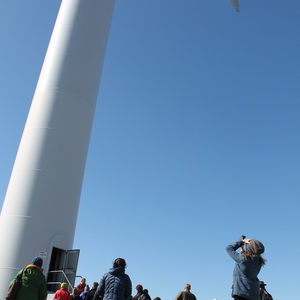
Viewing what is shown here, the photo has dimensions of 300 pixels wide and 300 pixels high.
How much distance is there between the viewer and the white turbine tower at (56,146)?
48.0ft

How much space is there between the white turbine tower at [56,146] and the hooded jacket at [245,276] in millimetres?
10753

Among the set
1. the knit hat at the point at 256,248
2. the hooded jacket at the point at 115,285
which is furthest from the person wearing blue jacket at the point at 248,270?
the hooded jacket at the point at 115,285

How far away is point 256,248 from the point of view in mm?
5516

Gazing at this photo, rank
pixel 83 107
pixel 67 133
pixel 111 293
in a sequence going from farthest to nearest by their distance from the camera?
1. pixel 83 107
2. pixel 67 133
3. pixel 111 293

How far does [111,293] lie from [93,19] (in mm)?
16086

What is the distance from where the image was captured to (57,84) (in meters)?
17.4

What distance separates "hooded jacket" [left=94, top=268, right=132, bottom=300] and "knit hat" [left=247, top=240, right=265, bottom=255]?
258 centimetres

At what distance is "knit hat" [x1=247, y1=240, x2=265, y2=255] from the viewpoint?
5.51 m

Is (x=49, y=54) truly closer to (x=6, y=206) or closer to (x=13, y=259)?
(x=6, y=206)

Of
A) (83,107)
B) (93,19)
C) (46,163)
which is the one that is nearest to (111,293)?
(46,163)

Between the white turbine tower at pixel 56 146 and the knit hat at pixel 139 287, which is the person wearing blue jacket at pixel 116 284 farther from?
the white turbine tower at pixel 56 146

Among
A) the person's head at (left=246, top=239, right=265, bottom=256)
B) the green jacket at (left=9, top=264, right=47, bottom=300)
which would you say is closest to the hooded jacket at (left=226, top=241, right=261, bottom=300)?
the person's head at (left=246, top=239, right=265, bottom=256)

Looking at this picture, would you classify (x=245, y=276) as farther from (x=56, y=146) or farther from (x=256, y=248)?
(x=56, y=146)

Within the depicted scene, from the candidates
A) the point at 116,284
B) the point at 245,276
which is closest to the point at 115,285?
the point at 116,284
